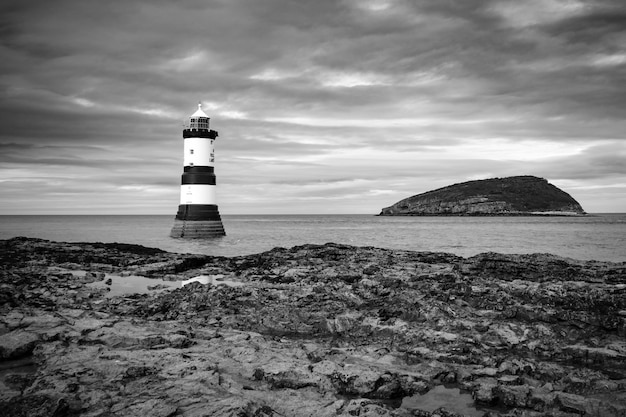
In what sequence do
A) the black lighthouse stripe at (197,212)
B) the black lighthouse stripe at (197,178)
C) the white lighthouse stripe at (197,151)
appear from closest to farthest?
1. the white lighthouse stripe at (197,151)
2. the black lighthouse stripe at (197,178)
3. the black lighthouse stripe at (197,212)

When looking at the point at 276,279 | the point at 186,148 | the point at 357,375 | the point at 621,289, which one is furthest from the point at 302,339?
the point at 186,148

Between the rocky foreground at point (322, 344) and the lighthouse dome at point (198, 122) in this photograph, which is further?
the lighthouse dome at point (198, 122)

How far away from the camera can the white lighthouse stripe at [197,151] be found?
143 ft

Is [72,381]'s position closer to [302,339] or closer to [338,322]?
[302,339]

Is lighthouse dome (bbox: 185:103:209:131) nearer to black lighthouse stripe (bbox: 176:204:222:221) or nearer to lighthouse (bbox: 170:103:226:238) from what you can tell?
lighthouse (bbox: 170:103:226:238)

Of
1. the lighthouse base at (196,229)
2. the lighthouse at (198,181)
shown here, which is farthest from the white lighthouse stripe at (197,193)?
the lighthouse base at (196,229)

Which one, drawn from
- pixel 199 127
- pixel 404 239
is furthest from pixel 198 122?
pixel 404 239

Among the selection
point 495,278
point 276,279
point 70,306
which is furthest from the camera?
point 276,279

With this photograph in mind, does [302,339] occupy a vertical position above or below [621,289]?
below

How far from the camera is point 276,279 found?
17.8 metres

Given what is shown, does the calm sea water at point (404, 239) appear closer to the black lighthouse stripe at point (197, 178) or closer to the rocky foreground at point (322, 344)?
the black lighthouse stripe at point (197, 178)

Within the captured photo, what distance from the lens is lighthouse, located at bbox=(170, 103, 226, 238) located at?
43719 millimetres

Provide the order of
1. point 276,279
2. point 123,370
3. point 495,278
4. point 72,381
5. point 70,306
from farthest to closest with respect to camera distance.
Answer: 1. point 276,279
2. point 495,278
3. point 70,306
4. point 123,370
5. point 72,381

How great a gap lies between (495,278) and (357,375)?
9.47 m
